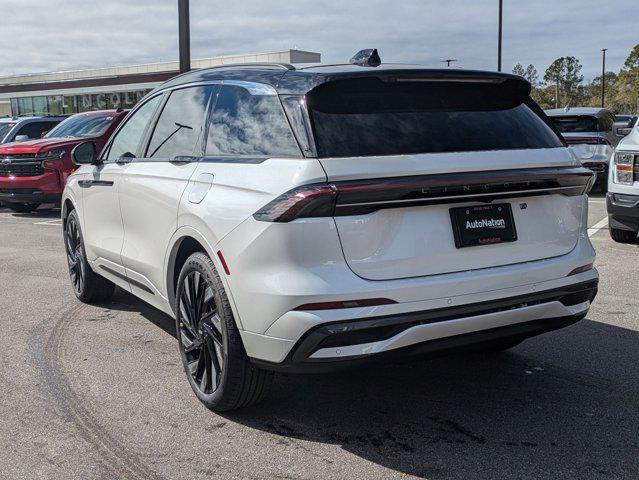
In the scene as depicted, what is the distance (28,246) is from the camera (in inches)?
392

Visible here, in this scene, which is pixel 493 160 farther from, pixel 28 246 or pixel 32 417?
pixel 28 246

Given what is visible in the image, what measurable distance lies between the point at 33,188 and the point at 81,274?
760 cm

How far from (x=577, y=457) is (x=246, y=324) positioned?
1616mm

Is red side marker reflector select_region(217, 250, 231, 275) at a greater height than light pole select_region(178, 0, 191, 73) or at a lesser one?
lesser

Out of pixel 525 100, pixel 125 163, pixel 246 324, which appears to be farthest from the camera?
pixel 125 163

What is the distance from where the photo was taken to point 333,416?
383cm

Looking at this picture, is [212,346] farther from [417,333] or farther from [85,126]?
[85,126]

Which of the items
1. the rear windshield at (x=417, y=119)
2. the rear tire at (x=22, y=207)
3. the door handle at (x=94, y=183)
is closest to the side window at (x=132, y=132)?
the door handle at (x=94, y=183)

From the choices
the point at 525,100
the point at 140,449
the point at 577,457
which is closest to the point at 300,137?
the point at 525,100

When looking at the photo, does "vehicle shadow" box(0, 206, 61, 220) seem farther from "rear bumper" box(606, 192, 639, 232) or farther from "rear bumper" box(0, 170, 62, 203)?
"rear bumper" box(606, 192, 639, 232)

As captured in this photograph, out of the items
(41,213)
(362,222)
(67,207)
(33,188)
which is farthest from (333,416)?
(41,213)

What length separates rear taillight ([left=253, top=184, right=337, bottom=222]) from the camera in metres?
3.11

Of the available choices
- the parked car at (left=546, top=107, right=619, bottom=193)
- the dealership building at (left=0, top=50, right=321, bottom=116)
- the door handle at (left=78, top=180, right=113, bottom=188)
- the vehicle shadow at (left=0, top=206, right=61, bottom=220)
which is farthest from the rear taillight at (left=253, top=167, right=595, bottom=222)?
the dealership building at (left=0, top=50, right=321, bottom=116)

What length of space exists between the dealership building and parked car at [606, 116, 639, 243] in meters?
54.2
